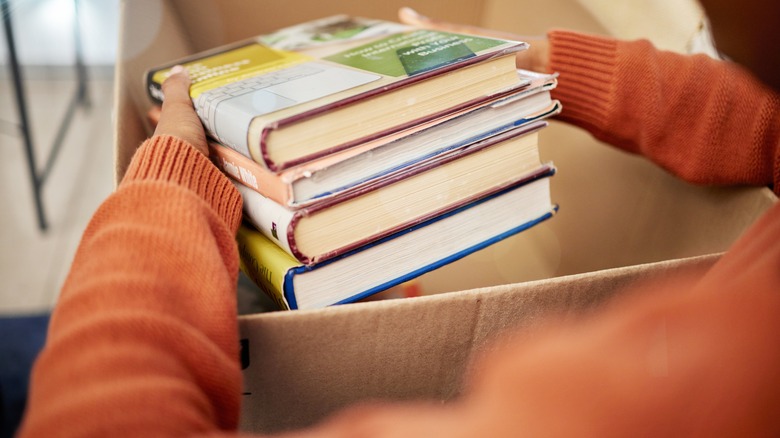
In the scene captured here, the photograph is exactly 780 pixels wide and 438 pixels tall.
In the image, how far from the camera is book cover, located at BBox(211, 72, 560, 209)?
1.38ft

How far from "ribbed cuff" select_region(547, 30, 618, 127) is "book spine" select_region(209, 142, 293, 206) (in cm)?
35

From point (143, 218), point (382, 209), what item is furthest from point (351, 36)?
point (143, 218)

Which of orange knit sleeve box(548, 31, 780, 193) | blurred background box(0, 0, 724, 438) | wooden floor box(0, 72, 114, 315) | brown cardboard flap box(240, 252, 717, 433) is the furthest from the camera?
wooden floor box(0, 72, 114, 315)

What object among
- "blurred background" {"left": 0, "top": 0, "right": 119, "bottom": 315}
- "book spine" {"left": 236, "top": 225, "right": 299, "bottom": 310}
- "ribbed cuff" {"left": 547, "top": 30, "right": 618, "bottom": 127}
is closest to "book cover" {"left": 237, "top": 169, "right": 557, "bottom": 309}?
"book spine" {"left": 236, "top": 225, "right": 299, "bottom": 310}

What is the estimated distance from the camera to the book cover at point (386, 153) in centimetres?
42

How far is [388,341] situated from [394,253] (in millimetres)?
106

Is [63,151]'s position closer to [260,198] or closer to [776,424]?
[260,198]

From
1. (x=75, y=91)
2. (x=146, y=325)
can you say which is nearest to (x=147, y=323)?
(x=146, y=325)

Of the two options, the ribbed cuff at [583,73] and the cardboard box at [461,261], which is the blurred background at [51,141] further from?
the ribbed cuff at [583,73]

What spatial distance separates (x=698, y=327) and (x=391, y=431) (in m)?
0.13

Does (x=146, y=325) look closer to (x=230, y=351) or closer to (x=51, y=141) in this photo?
(x=230, y=351)

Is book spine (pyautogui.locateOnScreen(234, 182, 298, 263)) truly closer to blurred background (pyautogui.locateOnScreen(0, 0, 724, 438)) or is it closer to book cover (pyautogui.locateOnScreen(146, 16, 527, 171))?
book cover (pyautogui.locateOnScreen(146, 16, 527, 171))

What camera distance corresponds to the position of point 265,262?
A: 47 cm

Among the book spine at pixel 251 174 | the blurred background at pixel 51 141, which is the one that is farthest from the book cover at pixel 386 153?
the blurred background at pixel 51 141
